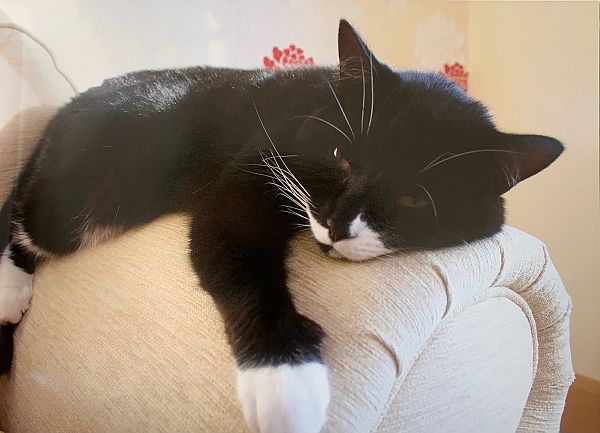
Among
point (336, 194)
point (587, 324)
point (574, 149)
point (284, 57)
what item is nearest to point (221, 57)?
point (284, 57)

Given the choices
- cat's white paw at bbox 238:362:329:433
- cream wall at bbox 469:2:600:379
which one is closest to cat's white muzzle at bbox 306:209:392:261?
cat's white paw at bbox 238:362:329:433

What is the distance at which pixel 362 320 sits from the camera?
489 mm

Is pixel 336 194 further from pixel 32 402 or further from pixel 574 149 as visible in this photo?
pixel 574 149

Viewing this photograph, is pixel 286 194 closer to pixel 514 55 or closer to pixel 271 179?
pixel 271 179

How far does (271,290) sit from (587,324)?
89 cm

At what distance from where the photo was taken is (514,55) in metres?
1.17

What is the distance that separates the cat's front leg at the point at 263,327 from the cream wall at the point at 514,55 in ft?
1.45

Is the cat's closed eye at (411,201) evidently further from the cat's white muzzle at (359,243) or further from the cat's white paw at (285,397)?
the cat's white paw at (285,397)

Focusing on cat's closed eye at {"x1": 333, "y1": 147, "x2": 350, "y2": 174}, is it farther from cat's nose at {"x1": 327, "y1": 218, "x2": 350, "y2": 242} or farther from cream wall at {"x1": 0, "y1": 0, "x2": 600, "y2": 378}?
cream wall at {"x1": 0, "y1": 0, "x2": 600, "y2": 378}

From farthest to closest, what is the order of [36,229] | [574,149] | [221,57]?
1. [574,149]
2. [221,57]
3. [36,229]

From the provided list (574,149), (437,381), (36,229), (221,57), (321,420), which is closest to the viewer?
(321,420)

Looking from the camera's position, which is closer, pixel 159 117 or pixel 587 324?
pixel 159 117

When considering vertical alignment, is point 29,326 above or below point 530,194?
above

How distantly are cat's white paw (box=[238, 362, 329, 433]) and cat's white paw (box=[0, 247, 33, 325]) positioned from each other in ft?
1.33
